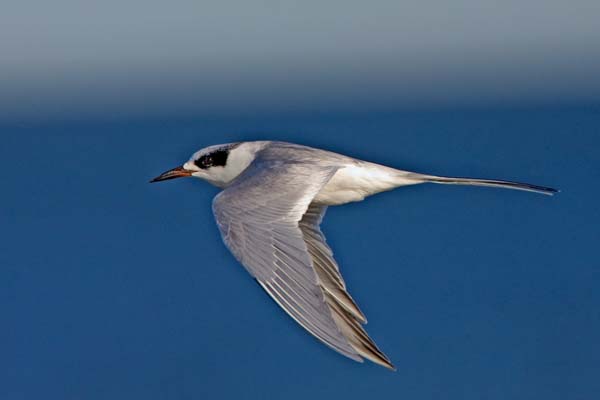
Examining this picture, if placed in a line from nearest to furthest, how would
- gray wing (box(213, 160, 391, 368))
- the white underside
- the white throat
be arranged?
gray wing (box(213, 160, 391, 368)), the white underside, the white throat

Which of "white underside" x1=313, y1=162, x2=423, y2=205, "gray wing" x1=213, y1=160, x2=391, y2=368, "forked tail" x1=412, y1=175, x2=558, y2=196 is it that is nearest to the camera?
"gray wing" x1=213, y1=160, x2=391, y2=368

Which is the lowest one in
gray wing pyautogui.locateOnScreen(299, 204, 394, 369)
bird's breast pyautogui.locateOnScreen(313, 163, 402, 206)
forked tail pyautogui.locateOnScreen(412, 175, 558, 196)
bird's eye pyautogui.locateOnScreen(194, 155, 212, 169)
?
gray wing pyautogui.locateOnScreen(299, 204, 394, 369)

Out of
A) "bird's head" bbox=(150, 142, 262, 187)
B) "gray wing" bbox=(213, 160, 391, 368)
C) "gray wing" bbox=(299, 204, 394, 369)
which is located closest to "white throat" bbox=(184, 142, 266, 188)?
"bird's head" bbox=(150, 142, 262, 187)

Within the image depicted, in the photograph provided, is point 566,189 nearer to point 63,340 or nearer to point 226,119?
point 63,340

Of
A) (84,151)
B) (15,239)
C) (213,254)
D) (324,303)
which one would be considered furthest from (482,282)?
(84,151)

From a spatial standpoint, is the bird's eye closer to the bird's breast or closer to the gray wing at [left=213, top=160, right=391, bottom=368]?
Result: the gray wing at [left=213, top=160, right=391, bottom=368]

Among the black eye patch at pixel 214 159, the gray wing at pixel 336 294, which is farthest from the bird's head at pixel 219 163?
the gray wing at pixel 336 294

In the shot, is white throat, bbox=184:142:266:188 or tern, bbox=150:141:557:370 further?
white throat, bbox=184:142:266:188

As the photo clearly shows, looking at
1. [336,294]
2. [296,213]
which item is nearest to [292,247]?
[296,213]

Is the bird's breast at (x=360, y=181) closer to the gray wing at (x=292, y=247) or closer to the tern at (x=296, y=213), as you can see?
the tern at (x=296, y=213)
